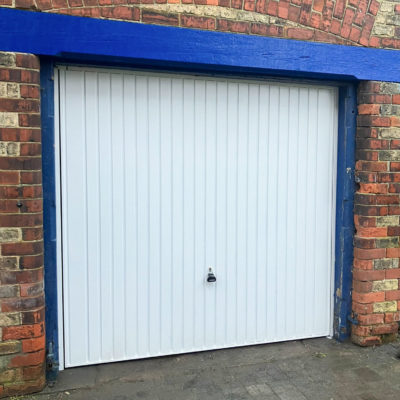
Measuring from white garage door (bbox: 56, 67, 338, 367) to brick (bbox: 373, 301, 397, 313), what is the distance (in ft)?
1.33

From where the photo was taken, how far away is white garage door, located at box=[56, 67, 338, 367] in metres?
3.21

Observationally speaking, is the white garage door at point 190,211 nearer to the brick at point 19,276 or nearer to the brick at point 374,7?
the brick at point 19,276

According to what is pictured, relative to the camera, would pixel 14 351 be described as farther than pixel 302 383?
No

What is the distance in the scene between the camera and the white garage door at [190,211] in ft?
10.5

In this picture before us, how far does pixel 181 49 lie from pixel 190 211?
4.13ft

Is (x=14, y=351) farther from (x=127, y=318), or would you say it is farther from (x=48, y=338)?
(x=127, y=318)

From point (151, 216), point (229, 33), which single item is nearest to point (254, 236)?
point (151, 216)

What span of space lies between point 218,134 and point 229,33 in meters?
0.78

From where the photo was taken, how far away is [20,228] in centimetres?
286

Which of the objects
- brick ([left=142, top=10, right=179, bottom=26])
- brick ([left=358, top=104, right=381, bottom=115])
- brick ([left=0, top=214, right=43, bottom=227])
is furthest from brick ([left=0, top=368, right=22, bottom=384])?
brick ([left=358, top=104, right=381, bottom=115])

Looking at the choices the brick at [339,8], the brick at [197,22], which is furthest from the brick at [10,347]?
the brick at [339,8]

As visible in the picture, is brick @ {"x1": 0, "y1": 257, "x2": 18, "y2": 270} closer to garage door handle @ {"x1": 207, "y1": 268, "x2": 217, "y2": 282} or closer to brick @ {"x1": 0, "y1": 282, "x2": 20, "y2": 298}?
brick @ {"x1": 0, "y1": 282, "x2": 20, "y2": 298}

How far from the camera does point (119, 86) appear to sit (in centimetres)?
321

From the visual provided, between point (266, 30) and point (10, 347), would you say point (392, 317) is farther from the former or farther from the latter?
point (10, 347)
